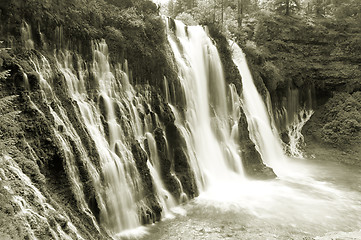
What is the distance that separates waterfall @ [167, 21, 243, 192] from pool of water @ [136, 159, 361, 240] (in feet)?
3.56

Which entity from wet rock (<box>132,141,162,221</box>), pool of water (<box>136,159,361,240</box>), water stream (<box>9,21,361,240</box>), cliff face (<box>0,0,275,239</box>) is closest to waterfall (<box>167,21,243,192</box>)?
water stream (<box>9,21,361,240</box>)

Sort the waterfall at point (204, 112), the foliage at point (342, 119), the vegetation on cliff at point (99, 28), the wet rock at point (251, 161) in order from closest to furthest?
the vegetation on cliff at point (99, 28) → the waterfall at point (204, 112) → the wet rock at point (251, 161) → the foliage at point (342, 119)

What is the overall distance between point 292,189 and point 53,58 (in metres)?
12.6

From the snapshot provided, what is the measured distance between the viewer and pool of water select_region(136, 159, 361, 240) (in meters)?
10.9

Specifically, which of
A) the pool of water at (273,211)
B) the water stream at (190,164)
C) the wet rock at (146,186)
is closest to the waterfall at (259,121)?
the water stream at (190,164)

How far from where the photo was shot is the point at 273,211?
12.9 m

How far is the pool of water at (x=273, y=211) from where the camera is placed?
10.9m

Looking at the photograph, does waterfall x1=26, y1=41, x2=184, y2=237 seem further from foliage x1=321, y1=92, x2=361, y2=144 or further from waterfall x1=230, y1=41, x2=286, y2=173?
foliage x1=321, y1=92, x2=361, y2=144

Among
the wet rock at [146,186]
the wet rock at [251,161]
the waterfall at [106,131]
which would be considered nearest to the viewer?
the waterfall at [106,131]

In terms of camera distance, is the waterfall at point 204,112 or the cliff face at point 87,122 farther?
the waterfall at point 204,112

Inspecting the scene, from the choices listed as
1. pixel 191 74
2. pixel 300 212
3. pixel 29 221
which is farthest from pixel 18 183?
pixel 191 74

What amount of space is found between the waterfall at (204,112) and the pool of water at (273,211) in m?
1.09

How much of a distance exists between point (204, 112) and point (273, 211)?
7038 millimetres

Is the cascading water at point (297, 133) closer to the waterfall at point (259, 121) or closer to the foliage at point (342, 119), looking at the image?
the waterfall at point (259, 121)
